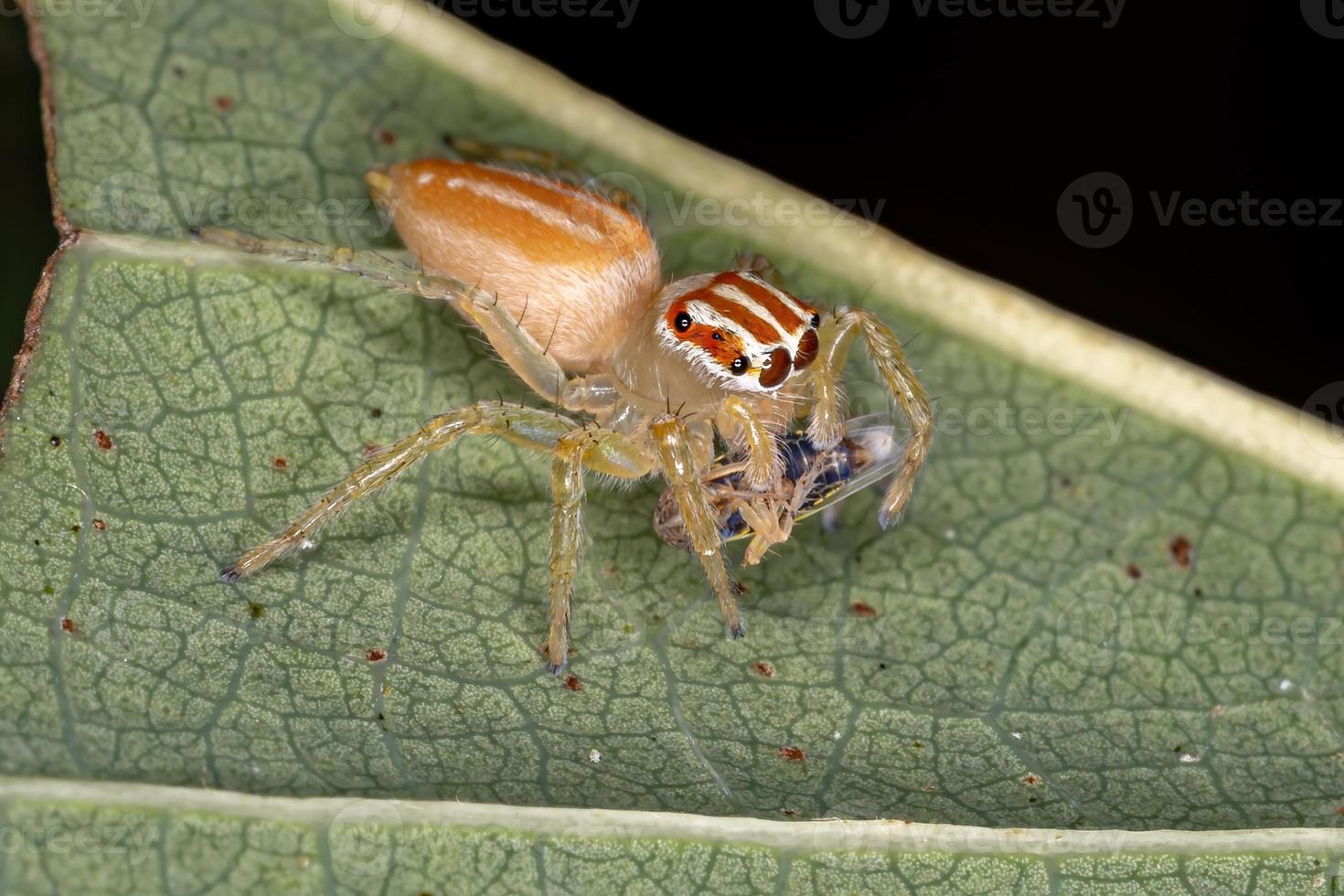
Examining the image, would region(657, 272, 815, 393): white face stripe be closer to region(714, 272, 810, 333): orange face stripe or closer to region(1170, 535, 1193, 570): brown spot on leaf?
region(714, 272, 810, 333): orange face stripe

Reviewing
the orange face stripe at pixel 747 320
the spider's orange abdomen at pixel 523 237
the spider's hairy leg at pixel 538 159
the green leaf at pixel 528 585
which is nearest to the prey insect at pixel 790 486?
the green leaf at pixel 528 585

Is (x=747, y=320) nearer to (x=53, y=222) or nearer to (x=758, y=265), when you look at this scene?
(x=758, y=265)

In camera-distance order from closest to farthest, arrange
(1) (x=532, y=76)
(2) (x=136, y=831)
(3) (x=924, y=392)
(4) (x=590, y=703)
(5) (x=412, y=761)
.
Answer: (2) (x=136, y=831)
(5) (x=412, y=761)
(4) (x=590, y=703)
(3) (x=924, y=392)
(1) (x=532, y=76)

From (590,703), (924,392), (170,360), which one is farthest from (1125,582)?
(170,360)

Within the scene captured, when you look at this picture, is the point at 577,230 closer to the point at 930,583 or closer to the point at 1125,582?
the point at 930,583

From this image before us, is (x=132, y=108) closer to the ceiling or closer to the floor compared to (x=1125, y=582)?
closer to the ceiling

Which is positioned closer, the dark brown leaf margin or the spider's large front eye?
the dark brown leaf margin

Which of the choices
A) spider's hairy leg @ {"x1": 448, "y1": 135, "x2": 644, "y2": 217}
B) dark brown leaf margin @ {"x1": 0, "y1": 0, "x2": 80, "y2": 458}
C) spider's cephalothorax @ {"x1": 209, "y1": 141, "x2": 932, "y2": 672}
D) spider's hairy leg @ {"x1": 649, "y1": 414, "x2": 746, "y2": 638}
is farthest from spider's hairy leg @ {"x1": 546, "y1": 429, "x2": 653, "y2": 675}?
dark brown leaf margin @ {"x1": 0, "y1": 0, "x2": 80, "y2": 458}
